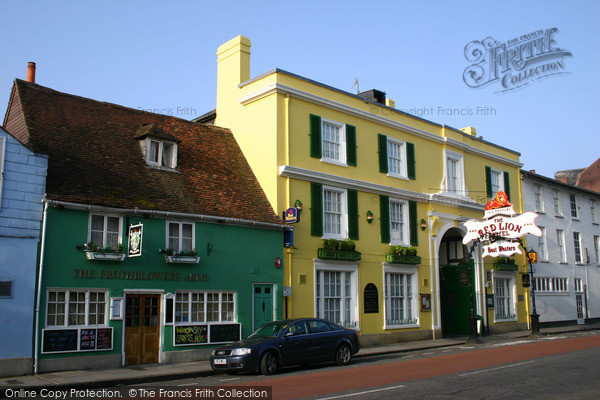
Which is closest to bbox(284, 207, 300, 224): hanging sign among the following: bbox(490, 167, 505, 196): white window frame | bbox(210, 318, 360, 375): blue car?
bbox(210, 318, 360, 375): blue car

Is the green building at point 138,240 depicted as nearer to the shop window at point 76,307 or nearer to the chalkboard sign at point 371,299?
the shop window at point 76,307

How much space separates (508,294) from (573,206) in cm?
1056

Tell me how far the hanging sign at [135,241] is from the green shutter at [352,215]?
9.47m

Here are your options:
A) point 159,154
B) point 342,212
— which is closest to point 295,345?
point 159,154

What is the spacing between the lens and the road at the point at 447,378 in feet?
35.6

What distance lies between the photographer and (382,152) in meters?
25.3

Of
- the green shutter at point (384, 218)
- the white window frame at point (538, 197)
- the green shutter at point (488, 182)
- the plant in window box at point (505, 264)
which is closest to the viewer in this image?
the green shutter at point (384, 218)

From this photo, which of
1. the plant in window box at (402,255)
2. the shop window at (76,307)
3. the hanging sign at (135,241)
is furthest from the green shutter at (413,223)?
the shop window at (76,307)

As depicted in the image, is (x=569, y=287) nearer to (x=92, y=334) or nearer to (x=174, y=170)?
(x=174, y=170)

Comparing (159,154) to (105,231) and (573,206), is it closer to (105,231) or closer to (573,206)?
(105,231)

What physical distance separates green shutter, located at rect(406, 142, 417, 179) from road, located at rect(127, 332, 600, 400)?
1031cm

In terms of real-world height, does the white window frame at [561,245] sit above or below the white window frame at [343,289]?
above

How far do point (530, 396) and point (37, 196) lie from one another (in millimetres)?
13003

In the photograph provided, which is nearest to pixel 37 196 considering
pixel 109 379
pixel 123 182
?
pixel 123 182
